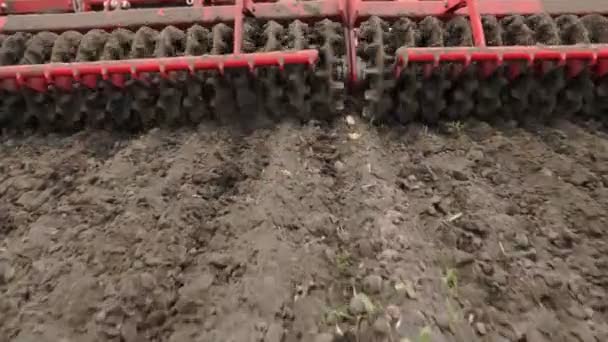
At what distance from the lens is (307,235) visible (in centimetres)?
283

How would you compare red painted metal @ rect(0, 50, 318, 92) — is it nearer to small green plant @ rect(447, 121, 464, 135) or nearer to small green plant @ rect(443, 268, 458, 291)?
small green plant @ rect(447, 121, 464, 135)

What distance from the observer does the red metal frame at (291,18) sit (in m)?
3.44

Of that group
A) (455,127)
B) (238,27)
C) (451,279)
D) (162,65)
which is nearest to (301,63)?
(238,27)

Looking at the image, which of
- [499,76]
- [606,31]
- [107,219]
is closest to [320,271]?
[107,219]

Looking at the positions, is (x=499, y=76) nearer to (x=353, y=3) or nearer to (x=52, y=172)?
(x=353, y=3)

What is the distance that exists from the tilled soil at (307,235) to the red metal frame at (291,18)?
50 centimetres

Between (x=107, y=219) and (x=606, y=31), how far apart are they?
142 inches

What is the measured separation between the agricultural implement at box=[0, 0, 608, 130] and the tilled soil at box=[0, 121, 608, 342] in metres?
0.19

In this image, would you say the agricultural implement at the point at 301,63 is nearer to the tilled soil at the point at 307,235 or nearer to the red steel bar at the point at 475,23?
the red steel bar at the point at 475,23

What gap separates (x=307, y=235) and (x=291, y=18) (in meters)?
1.87

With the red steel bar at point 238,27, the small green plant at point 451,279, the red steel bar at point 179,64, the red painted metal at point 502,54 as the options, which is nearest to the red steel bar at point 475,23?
the red painted metal at point 502,54

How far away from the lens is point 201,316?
2439 mm

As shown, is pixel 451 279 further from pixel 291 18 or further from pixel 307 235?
pixel 291 18

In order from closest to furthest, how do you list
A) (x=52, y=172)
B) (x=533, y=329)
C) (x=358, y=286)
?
(x=533, y=329) < (x=358, y=286) < (x=52, y=172)
